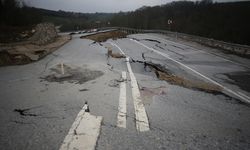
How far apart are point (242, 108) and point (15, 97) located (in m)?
5.88

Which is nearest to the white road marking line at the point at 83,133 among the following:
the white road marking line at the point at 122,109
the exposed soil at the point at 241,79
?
the white road marking line at the point at 122,109

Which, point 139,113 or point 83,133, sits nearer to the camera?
point 83,133

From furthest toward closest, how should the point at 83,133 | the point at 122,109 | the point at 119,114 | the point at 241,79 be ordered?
the point at 241,79 < the point at 122,109 < the point at 119,114 < the point at 83,133

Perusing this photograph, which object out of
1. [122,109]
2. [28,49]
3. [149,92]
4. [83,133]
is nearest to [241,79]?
[149,92]

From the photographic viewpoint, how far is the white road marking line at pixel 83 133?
3.56 metres

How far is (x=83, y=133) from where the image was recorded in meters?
3.95

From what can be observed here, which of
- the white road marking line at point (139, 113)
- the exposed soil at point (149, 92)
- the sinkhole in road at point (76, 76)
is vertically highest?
the sinkhole in road at point (76, 76)

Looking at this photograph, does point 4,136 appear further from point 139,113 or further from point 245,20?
point 245,20

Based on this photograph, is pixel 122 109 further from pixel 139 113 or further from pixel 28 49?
pixel 28 49

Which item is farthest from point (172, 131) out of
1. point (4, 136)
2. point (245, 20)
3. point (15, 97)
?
point (245, 20)

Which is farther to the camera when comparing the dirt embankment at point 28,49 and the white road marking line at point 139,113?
the dirt embankment at point 28,49

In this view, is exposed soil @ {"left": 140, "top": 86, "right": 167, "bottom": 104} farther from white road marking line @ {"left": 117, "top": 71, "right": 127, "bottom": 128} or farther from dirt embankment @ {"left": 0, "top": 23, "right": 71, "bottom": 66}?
dirt embankment @ {"left": 0, "top": 23, "right": 71, "bottom": 66}

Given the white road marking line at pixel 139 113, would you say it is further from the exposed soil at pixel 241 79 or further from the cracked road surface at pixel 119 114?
the exposed soil at pixel 241 79

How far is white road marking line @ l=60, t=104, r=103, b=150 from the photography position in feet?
11.7
